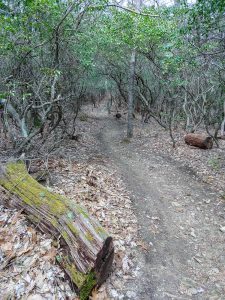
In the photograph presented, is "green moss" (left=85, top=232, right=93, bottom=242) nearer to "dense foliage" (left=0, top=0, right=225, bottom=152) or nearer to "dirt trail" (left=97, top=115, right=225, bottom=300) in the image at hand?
"dirt trail" (left=97, top=115, right=225, bottom=300)

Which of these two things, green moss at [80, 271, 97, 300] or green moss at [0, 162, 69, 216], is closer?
green moss at [80, 271, 97, 300]

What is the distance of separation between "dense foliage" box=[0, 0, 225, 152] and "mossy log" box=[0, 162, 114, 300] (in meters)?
2.32

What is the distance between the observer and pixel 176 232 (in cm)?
493

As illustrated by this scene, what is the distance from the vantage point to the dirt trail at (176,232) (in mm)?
3627

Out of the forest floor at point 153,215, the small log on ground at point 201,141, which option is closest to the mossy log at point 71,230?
the forest floor at point 153,215

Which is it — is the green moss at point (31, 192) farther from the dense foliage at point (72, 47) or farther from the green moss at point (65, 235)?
the dense foliage at point (72, 47)

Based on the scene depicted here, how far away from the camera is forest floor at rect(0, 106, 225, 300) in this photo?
355 cm

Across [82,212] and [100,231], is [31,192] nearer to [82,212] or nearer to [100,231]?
[82,212]

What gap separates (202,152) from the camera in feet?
32.0

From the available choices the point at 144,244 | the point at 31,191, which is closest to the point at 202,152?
the point at 144,244

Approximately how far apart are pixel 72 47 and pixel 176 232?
7666 millimetres

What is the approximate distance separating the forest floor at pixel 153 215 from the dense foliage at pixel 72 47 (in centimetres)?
191

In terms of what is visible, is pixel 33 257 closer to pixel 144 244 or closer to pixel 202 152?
pixel 144 244

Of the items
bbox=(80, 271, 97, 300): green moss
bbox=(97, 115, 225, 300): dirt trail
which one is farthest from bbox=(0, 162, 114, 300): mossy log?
bbox=(97, 115, 225, 300): dirt trail
